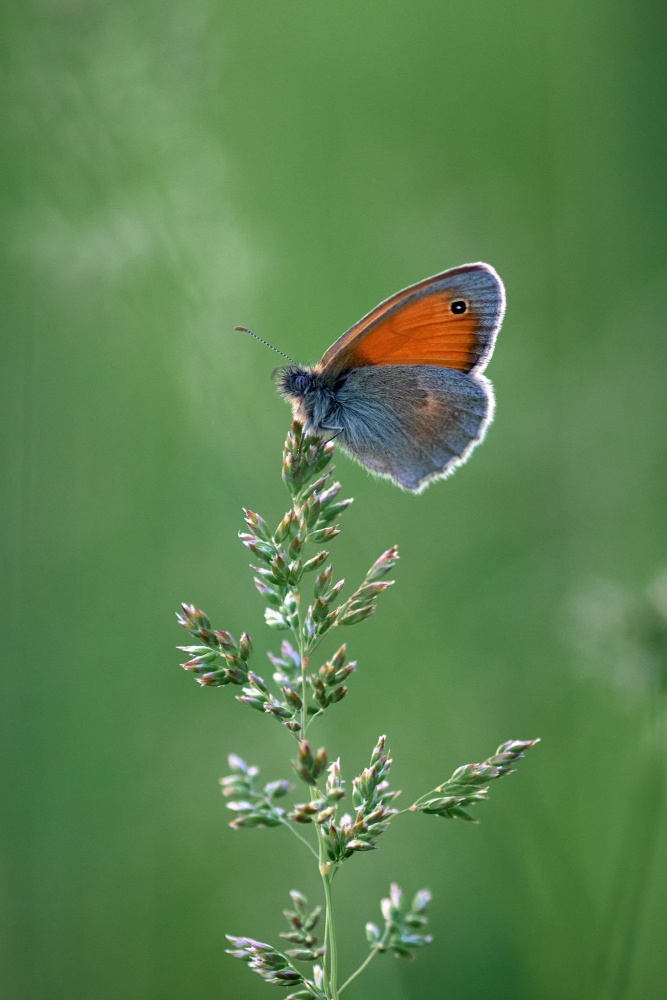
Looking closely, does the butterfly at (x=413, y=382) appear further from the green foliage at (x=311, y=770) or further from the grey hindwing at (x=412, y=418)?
the green foliage at (x=311, y=770)

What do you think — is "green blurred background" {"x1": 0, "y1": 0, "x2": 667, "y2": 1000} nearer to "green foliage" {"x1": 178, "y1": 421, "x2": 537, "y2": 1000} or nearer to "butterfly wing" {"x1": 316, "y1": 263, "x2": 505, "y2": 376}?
"butterfly wing" {"x1": 316, "y1": 263, "x2": 505, "y2": 376}

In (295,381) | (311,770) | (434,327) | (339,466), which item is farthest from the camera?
(339,466)

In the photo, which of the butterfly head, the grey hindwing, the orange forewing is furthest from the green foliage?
the butterfly head

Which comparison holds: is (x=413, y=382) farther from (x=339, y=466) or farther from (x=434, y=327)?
(x=339, y=466)

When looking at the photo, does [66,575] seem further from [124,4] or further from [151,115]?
[124,4]

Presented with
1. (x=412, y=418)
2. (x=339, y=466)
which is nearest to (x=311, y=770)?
(x=412, y=418)

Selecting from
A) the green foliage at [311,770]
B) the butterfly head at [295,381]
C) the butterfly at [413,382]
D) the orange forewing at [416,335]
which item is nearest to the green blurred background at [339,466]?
the butterfly head at [295,381]
